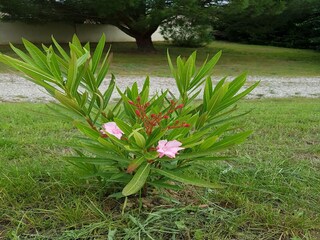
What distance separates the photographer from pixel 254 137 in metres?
3.38

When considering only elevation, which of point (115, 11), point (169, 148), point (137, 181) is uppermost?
point (115, 11)

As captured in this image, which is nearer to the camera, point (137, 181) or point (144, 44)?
point (137, 181)

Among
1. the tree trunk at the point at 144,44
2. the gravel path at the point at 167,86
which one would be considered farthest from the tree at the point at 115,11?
the gravel path at the point at 167,86

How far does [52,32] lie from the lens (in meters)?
21.4

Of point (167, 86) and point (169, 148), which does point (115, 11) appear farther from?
point (169, 148)

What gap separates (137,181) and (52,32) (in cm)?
2129

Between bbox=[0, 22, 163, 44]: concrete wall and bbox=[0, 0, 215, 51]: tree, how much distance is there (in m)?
2.00

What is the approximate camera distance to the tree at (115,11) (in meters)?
13.3

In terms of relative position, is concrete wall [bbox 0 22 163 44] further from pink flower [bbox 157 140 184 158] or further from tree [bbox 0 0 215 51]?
pink flower [bbox 157 140 184 158]

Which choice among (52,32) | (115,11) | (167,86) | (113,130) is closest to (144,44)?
(115,11)

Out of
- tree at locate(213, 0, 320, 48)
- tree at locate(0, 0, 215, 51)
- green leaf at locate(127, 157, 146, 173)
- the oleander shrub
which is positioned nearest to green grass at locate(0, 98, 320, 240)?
the oleander shrub

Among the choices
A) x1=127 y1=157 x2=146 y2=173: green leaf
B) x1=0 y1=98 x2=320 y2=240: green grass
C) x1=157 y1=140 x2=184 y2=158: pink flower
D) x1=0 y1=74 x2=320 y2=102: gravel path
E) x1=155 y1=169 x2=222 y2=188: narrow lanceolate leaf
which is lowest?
x1=0 y1=74 x2=320 y2=102: gravel path

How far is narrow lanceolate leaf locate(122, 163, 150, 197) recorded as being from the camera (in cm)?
147

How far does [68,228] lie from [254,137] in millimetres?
2088
